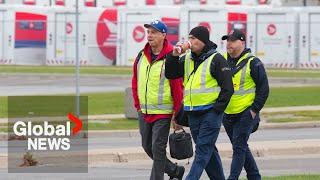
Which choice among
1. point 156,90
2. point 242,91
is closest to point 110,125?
point 242,91

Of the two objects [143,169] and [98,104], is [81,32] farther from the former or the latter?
[143,169]

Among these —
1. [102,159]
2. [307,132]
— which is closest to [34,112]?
[307,132]

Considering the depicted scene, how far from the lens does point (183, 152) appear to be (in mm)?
10695

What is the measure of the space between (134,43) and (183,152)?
36.9m

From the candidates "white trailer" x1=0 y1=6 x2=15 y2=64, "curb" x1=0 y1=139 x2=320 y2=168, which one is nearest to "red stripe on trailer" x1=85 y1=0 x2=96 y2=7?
"white trailer" x1=0 y1=6 x2=15 y2=64

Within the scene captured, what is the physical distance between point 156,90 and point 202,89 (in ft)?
2.07

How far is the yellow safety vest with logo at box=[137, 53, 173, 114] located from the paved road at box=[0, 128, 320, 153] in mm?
6550

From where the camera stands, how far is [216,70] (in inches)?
405

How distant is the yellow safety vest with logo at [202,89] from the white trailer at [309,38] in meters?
35.5

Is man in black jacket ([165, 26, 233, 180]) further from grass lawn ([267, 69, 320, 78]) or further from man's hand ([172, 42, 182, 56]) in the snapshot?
grass lawn ([267, 69, 320, 78])

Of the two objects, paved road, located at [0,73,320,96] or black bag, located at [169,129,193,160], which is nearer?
black bag, located at [169,129,193,160]

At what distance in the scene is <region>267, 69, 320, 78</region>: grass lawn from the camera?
4112 centimetres

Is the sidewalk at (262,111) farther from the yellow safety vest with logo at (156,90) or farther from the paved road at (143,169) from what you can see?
the yellow safety vest with logo at (156,90)

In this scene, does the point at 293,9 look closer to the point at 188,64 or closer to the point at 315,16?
the point at 315,16
